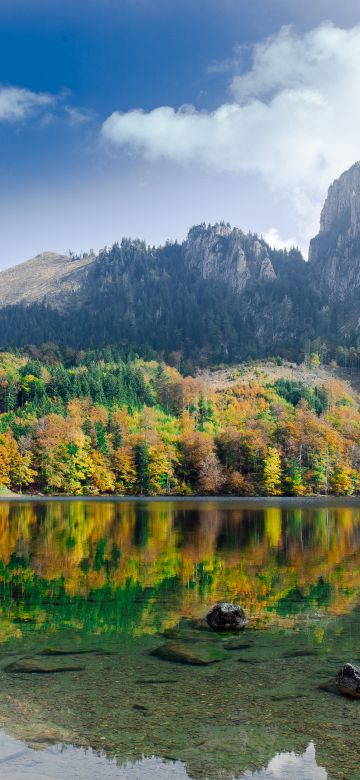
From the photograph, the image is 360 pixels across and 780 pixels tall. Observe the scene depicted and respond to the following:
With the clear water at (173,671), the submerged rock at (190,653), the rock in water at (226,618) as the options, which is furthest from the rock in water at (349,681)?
the rock in water at (226,618)

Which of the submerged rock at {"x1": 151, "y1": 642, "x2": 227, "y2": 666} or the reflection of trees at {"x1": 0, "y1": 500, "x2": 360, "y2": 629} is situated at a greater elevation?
the submerged rock at {"x1": 151, "y1": 642, "x2": 227, "y2": 666}

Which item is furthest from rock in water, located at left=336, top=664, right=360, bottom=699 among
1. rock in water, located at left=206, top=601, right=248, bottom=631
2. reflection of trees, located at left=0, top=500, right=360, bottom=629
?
reflection of trees, located at left=0, top=500, right=360, bottom=629

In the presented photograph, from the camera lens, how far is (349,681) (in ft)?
47.2

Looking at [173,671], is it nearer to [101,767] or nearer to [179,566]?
[101,767]

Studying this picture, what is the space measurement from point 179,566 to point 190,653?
16.5 metres

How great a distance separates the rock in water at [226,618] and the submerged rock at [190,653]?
6.22 feet

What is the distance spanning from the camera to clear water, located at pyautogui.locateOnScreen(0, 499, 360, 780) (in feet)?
36.0

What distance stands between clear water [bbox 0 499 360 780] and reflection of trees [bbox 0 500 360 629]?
15 centimetres

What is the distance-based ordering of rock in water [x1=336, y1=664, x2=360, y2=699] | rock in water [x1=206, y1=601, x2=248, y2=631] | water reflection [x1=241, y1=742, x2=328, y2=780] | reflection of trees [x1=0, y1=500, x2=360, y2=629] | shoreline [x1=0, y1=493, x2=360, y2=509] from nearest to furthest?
water reflection [x1=241, y1=742, x2=328, y2=780] < rock in water [x1=336, y1=664, x2=360, y2=699] < rock in water [x1=206, y1=601, x2=248, y2=631] < reflection of trees [x1=0, y1=500, x2=360, y2=629] < shoreline [x1=0, y1=493, x2=360, y2=509]

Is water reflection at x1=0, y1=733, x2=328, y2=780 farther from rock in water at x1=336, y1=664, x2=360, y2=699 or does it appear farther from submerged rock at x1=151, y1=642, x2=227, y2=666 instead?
submerged rock at x1=151, y1=642, x2=227, y2=666

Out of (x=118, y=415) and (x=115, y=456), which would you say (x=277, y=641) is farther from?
(x=118, y=415)

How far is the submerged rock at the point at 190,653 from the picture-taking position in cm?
1683

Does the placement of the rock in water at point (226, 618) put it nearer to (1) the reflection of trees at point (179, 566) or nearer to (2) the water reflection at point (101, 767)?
(1) the reflection of trees at point (179, 566)

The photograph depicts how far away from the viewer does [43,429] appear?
15112cm
